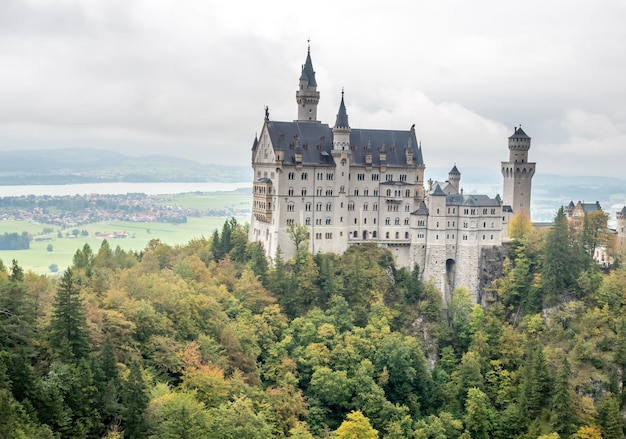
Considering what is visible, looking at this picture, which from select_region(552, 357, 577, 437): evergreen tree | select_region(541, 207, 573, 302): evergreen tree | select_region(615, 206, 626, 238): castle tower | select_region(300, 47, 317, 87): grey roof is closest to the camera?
select_region(552, 357, 577, 437): evergreen tree

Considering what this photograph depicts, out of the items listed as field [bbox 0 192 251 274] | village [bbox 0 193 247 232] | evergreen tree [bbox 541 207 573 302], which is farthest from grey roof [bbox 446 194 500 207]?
village [bbox 0 193 247 232]

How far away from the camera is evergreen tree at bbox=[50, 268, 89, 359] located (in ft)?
205

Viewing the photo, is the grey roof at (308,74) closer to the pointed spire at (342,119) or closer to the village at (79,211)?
the pointed spire at (342,119)

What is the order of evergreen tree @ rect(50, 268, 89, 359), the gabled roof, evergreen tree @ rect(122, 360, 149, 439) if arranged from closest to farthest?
evergreen tree @ rect(122, 360, 149, 439), evergreen tree @ rect(50, 268, 89, 359), the gabled roof

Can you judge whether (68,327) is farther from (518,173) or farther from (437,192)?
(518,173)

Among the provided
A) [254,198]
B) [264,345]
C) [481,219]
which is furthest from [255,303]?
[481,219]

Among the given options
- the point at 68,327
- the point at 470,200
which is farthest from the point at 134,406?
the point at 470,200

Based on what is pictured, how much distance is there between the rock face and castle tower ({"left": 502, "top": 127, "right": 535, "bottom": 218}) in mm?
10527

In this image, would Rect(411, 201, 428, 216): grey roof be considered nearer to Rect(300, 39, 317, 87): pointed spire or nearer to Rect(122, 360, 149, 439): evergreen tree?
Rect(300, 39, 317, 87): pointed spire

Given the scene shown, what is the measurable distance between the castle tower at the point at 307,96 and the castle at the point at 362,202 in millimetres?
132

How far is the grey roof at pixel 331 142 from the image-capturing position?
322 ft

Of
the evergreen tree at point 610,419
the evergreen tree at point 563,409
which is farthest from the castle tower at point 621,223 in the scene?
the evergreen tree at point 563,409

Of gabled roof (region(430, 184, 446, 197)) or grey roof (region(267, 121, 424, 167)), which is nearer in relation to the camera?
grey roof (region(267, 121, 424, 167))

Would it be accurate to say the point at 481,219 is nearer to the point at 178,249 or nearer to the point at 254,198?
the point at 254,198
